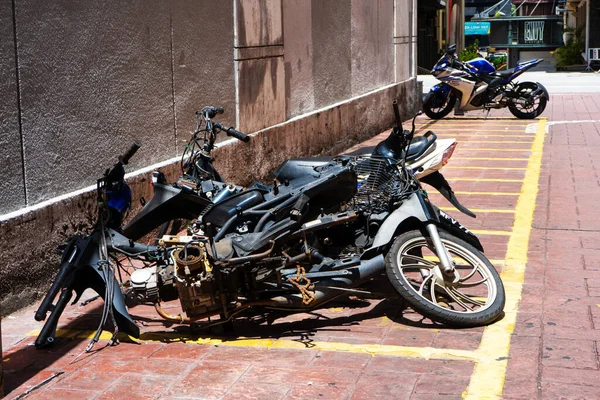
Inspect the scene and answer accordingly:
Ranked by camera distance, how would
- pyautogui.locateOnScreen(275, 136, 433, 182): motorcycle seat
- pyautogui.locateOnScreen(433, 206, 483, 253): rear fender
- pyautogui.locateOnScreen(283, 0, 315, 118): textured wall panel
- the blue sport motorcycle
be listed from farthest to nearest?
1. the blue sport motorcycle
2. pyautogui.locateOnScreen(283, 0, 315, 118): textured wall panel
3. pyautogui.locateOnScreen(275, 136, 433, 182): motorcycle seat
4. pyautogui.locateOnScreen(433, 206, 483, 253): rear fender

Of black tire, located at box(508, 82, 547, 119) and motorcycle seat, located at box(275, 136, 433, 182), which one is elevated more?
motorcycle seat, located at box(275, 136, 433, 182)

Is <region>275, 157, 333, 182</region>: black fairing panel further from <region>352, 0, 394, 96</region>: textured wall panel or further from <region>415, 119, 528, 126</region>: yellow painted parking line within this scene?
<region>415, 119, 528, 126</region>: yellow painted parking line

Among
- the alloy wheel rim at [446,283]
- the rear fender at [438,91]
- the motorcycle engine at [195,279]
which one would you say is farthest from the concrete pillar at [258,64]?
the rear fender at [438,91]

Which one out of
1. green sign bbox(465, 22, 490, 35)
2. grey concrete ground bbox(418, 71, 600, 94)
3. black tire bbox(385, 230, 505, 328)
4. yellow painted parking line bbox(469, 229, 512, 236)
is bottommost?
yellow painted parking line bbox(469, 229, 512, 236)

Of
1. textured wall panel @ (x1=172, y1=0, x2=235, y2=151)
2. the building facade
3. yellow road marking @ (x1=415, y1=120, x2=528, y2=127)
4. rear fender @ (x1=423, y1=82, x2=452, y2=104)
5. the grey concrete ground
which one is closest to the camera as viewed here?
textured wall panel @ (x1=172, y1=0, x2=235, y2=151)

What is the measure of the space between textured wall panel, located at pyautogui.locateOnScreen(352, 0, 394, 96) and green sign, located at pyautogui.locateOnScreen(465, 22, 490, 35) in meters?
46.7

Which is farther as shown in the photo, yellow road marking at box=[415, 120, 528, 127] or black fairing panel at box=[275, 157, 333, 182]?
yellow road marking at box=[415, 120, 528, 127]

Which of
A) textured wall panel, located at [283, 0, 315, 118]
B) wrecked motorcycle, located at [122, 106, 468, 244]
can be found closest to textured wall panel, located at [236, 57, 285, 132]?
textured wall panel, located at [283, 0, 315, 118]

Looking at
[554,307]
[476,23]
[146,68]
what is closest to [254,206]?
[554,307]

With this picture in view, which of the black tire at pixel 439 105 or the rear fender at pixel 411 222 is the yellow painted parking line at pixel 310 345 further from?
the black tire at pixel 439 105

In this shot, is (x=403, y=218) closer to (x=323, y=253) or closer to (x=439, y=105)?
(x=323, y=253)

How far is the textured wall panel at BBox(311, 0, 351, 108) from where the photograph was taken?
39.8 ft

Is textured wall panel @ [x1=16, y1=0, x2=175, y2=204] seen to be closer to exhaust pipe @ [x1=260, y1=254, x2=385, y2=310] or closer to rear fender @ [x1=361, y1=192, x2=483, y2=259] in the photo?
exhaust pipe @ [x1=260, y1=254, x2=385, y2=310]

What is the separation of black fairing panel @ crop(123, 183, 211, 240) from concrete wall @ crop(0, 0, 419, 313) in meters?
0.84
